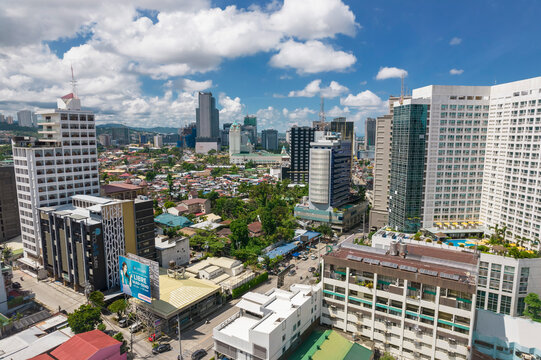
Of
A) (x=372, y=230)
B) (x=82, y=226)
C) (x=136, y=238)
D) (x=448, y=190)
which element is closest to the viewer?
(x=82, y=226)

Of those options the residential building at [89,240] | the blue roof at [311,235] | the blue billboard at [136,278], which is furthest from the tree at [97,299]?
the blue roof at [311,235]

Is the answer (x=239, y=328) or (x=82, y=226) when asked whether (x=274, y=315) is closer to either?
(x=239, y=328)

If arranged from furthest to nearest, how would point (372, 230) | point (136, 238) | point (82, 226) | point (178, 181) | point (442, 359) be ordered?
1. point (178, 181)
2. point (372, 230)
3. point (136, 238)
4. point (82, 226)
5. point (442, 359)

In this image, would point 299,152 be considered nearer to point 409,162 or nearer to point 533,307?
point 409,162

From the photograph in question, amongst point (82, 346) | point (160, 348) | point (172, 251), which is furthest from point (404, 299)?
point (172, 251)

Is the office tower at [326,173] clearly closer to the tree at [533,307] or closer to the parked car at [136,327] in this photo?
the tree at [533,307]

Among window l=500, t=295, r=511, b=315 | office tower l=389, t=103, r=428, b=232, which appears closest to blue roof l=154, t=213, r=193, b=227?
office tower l=389, t=103, r=428, b=232

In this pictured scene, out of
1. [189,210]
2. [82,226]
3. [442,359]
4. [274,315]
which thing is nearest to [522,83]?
[442,359]
